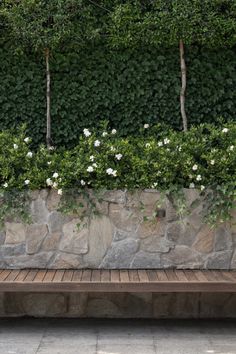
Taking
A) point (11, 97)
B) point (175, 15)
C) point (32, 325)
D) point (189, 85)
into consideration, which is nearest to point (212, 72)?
point (189, 85)

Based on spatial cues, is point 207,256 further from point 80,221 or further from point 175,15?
point 175,15

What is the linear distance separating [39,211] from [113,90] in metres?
1.75

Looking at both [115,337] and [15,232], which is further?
[15,232]

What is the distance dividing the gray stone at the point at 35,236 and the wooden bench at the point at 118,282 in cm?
25

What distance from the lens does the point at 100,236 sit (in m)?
4.80

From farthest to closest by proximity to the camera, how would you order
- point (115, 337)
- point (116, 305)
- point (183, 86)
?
point (183, 86) < point (116, 305) < point (115, 337)

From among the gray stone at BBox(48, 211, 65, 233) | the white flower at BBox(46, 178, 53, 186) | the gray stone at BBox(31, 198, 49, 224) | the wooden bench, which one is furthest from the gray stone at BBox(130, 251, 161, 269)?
the white flower at BBox(46, 178, 53, 186)

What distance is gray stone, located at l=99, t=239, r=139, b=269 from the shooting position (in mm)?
4793

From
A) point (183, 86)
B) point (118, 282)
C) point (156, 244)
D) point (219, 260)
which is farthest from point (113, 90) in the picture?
point (118, 282)

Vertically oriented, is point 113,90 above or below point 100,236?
above

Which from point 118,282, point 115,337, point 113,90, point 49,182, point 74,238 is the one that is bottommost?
point 115,337

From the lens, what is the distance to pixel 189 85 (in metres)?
6.00

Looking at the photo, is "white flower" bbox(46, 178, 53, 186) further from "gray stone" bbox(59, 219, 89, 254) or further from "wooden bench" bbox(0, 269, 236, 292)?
"wooden bench" bbox(0, 269, 236, 292)

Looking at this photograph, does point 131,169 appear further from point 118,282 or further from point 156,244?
point 118,282
